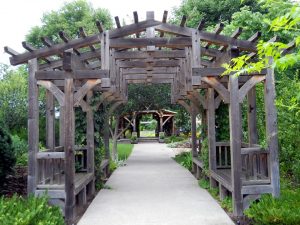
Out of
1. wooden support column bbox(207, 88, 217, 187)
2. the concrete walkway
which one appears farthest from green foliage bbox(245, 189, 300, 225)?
wooden support column bbox(207, 88, 217, 187)

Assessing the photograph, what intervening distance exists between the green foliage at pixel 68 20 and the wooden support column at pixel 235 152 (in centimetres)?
1934

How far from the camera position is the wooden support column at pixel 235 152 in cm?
600

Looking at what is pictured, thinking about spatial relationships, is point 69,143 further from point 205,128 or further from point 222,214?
point 205,128

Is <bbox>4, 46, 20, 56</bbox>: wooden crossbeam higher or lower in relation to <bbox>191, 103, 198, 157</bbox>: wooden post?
higher

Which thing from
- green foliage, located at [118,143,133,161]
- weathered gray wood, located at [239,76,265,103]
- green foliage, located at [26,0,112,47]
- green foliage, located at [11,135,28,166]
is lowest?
green foliage, located at [118,143,133,161]

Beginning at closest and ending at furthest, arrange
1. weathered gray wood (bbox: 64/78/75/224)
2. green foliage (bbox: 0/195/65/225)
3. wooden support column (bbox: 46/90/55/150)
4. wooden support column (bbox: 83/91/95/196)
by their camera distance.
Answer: green foliage (bbox: 0/195/65/225) → weathered gray wood (bbox: 64/78/75/224) → wooden support column (bbox: 46/90/55/150) → wooden support column (bbox: 83/91/95/196)

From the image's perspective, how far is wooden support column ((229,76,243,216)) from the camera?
236 inches

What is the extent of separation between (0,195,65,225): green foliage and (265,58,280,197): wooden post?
3.88 metres

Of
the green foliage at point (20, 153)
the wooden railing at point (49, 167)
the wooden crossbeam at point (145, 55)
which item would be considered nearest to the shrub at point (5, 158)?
the wooden railing at point (49, 167)

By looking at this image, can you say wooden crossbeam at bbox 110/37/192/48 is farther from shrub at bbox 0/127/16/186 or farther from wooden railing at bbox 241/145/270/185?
shrub at bbox 0/127/16/186

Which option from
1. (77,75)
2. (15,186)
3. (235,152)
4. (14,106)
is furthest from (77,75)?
(14,106)

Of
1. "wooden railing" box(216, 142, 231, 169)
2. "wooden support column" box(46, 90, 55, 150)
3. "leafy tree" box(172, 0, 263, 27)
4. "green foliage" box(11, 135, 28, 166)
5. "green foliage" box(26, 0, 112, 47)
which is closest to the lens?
"wooden support column" box(46, 90, 55, 150)

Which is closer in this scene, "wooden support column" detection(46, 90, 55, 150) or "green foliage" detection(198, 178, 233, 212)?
"green foliage" detection(198, 178, 233, 212)

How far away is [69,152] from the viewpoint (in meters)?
6.04
